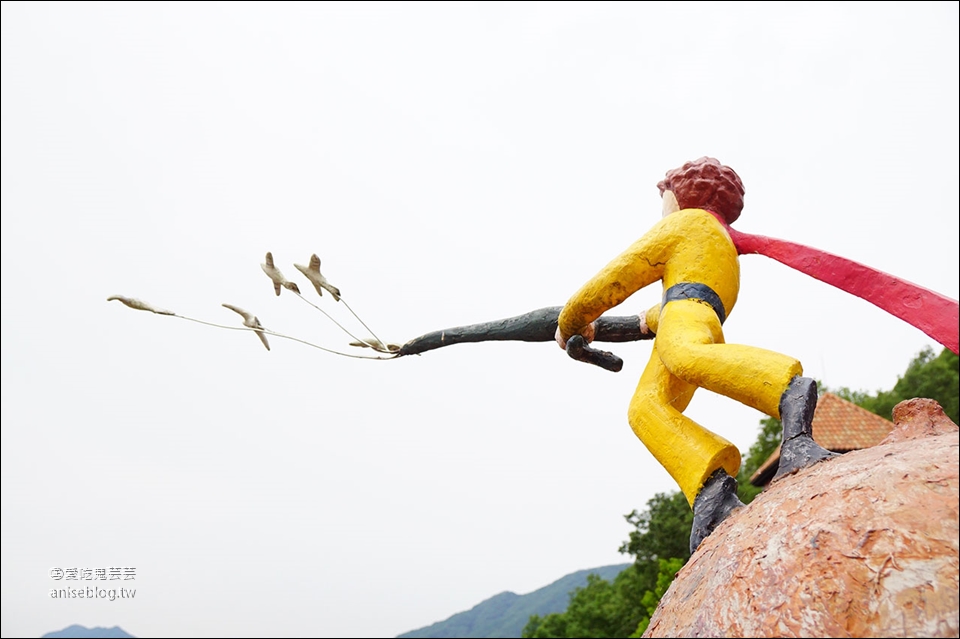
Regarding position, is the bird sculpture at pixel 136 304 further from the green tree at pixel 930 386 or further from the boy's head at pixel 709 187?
the green tree at pixel 930 386

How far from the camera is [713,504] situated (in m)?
2.46

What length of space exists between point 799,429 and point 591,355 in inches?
47.9

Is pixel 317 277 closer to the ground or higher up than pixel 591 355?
higher up

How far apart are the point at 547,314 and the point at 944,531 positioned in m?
1.91

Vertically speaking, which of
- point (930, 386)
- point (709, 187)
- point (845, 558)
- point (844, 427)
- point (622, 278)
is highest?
point (930, 386)

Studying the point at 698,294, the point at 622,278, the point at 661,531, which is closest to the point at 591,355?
the point at 622,278

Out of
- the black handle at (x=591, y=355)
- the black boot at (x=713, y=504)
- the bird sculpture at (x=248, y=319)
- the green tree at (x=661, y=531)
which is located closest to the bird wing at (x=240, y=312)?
the bird sculpture at (x=248, y=319)

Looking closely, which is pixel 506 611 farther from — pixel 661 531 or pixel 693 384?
pixel 693 384

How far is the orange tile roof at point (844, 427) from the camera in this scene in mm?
11531

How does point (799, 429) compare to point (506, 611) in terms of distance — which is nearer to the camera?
point (799, 429)

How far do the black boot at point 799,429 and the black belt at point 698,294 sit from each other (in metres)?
0.59

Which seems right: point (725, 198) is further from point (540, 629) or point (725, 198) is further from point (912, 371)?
point (912, 371)

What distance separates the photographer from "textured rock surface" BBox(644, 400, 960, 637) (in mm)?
1660

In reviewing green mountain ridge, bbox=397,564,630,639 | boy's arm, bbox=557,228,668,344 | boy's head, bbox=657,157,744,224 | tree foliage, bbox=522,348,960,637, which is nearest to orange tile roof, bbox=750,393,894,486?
tree foliage, bbox=522,348,960,637
